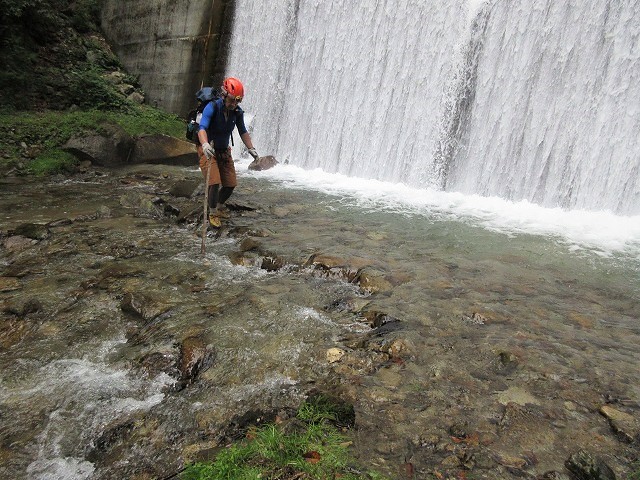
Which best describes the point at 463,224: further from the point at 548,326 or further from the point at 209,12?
the point at 209,12

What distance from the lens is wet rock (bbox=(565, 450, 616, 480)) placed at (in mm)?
2652

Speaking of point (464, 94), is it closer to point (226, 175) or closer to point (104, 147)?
point (226, 175)

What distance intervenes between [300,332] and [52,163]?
34.2 feet

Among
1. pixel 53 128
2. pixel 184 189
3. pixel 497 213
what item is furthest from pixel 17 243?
pixel 497 213

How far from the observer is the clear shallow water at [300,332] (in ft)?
10.2

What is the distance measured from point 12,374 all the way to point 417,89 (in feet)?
36.3

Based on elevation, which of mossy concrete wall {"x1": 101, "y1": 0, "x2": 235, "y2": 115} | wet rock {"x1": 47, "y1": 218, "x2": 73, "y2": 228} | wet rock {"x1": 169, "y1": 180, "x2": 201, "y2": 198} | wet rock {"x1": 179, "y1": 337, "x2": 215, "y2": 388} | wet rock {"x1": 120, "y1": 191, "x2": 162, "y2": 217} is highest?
mossy concrete wall {"x1": 101, "y1": 0, "x2": 235, "y2": 115}

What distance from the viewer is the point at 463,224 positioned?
855 centimetres

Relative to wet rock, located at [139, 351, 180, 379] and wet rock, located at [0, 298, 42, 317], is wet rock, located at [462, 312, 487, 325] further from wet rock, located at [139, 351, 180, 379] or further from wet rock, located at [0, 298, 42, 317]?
wet rock, located at [0, 298, 42, 317]

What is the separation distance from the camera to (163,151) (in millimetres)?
13492

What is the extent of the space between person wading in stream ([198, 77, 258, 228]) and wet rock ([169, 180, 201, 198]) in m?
1.23

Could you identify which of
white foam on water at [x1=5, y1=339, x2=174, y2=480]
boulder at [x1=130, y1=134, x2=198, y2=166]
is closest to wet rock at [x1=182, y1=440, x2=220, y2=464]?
white foam on water at [x1=5, y1=339, x2=174, y2=480]

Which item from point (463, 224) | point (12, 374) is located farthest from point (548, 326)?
point (12, 374)

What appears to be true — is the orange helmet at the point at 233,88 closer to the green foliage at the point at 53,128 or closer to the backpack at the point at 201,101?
the backpack at the point at 201,101
